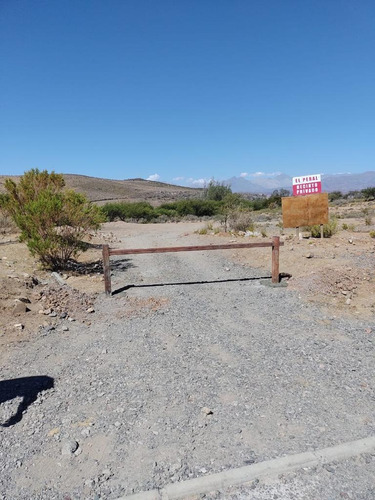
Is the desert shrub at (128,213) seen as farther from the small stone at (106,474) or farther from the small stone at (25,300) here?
the small stone at (106,474)

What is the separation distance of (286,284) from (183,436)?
218 inches

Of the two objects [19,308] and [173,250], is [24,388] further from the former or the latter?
[173,250]

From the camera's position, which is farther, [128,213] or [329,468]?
[128,213]

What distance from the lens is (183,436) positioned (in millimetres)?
3336

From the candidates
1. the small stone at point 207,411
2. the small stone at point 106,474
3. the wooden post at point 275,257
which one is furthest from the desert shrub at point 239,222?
the small stone at point 106,474

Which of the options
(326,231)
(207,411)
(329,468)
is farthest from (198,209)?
(329,468)

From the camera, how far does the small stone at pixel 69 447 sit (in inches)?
125

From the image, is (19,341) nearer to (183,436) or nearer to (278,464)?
(183,436)

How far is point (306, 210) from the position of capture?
43.9 ft

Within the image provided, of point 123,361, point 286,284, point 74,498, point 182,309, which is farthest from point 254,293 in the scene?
point 74,498

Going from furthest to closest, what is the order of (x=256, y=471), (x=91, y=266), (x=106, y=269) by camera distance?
(x=91, y=266) → (x=106, y=269) → (x=256, y=471)

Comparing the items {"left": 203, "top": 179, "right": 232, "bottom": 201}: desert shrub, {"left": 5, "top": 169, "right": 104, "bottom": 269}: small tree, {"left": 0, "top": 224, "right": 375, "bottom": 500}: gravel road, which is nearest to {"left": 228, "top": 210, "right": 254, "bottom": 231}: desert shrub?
{"left": 5, "top": 169, "right": 104, "bottom": 269}: small tree

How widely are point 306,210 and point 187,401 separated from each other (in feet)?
35.4

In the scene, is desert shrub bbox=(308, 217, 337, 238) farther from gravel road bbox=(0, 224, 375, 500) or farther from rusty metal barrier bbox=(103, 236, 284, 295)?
gravel road bbox=(0, 224, 375, 500)
